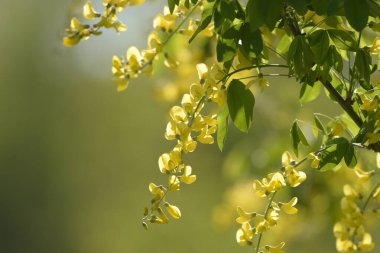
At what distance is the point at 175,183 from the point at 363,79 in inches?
12.5

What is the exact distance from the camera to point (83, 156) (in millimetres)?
12078

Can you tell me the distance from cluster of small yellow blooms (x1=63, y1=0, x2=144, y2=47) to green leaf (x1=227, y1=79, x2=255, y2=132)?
0.23m

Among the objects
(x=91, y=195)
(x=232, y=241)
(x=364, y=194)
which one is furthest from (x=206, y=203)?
(x=364, y=194)

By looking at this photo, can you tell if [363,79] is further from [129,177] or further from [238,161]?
[129,177]

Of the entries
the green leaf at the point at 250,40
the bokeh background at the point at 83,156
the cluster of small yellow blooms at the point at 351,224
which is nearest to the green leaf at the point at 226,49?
the green leaf at the point at 250,40

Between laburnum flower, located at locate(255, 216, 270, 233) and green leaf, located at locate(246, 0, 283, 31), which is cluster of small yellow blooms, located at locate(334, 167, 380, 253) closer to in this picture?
laburnum flower, located at locate(255, 216, 270, 233)

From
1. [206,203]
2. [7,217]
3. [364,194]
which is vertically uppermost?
[364,194]

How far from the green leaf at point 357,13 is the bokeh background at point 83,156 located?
4.65 m

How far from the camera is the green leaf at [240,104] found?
125 centimetres

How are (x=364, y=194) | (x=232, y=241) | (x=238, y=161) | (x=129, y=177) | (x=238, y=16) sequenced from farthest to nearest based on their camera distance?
1. (x=129, y=177)
2. (x=232, y=241)
3. (x=238, y=161)
4. (x=364, y=194)
5. (x=238, y=16)

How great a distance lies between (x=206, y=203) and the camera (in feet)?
26.2

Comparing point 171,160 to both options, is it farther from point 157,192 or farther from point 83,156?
point 83,156

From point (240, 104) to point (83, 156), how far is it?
11.0 m

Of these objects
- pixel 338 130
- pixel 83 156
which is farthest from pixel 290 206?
pixel 83 156
